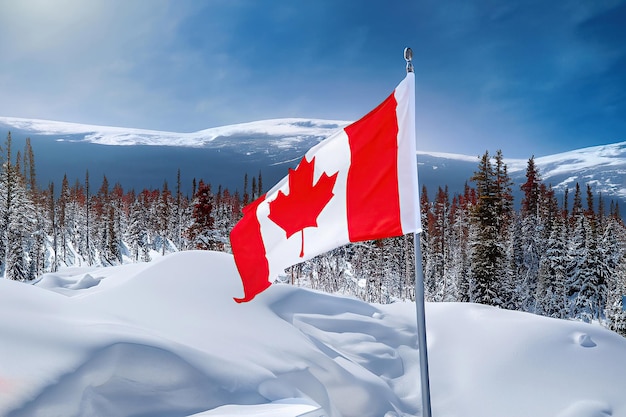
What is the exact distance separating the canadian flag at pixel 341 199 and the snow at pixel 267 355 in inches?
59.7

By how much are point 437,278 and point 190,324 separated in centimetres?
5266

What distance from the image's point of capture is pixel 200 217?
4081 centimetres

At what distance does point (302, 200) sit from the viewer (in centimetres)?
462

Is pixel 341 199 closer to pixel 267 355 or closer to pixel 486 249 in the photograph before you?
pixel 267 355

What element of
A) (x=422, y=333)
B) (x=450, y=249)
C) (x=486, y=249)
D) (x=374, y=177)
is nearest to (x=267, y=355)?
(x=422, y=333)

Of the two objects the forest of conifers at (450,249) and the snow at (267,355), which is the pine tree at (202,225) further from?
the snow at (267,355)

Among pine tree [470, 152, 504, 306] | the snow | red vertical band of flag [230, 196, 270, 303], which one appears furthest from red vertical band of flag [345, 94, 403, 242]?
pine tree [470, 152, 504, 306]

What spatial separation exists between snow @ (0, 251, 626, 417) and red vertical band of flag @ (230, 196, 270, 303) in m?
1.35

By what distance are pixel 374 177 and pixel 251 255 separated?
6.60ft

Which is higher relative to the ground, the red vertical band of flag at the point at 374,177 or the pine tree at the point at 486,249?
the red vertical band of flag at the point at 374,177

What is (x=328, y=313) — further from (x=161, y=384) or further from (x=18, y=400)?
(x=18, y=400)

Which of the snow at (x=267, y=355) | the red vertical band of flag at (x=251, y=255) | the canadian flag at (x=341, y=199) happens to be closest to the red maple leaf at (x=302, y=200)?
the canadian flag at (x=341, y=199)

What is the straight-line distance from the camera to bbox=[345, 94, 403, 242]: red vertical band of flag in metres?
3.78

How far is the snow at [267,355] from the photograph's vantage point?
4.31 m
